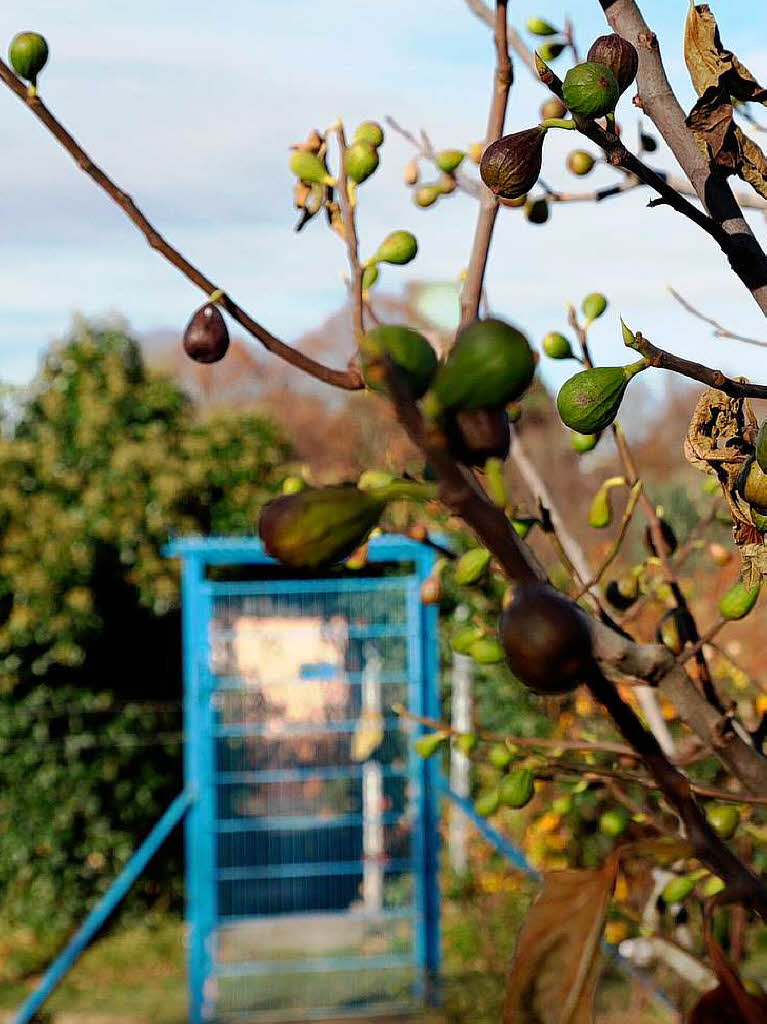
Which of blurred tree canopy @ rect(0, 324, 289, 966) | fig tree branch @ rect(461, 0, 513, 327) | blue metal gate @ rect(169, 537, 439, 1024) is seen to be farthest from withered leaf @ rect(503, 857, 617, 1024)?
blurred tree canopy @ rect(0, 324, 289, 966)

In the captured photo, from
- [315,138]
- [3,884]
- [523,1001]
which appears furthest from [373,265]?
[3,884]

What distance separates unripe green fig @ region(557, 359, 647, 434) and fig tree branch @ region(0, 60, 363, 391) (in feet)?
0.38

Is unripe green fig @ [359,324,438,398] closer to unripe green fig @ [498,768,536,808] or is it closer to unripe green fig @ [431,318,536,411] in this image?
unripe green fig @ [431,318,536,411]

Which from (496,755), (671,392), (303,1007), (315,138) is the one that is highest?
(671,392)

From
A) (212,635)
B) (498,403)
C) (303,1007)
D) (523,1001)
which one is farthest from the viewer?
(212,635)

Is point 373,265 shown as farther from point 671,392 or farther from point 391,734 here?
point 671,392

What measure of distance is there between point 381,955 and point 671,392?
12000mm

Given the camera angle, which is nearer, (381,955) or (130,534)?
(381,955)

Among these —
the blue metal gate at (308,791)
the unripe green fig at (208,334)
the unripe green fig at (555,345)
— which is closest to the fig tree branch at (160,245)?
the unripe green fig at (208,334)

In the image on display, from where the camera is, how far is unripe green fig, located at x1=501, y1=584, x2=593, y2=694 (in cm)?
35

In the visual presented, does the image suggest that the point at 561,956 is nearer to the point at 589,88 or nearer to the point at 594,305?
the point at 589,88

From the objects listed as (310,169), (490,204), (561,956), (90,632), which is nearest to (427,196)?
(310,169)

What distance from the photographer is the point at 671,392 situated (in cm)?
1662

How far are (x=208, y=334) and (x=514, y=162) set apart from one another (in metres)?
→ 0.20
